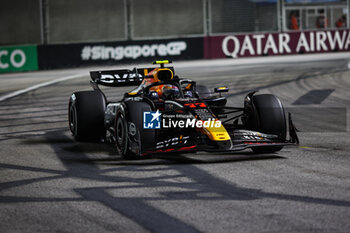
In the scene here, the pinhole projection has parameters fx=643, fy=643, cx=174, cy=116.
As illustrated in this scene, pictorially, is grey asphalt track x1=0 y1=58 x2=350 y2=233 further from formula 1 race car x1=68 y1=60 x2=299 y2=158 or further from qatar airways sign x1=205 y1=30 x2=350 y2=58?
qatar airways sign x1=205 y1=30 x2=350 y2=58

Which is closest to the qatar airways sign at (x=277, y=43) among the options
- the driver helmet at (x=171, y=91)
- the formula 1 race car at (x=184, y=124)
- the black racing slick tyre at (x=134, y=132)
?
the formula 1 race car at (x=184, y=124)

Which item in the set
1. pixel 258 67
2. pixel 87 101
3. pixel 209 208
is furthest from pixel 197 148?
pixel 258 67

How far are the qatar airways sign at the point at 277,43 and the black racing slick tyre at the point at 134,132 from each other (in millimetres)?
22580

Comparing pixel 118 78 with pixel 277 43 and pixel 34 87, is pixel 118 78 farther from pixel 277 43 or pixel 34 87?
pixel 277 43

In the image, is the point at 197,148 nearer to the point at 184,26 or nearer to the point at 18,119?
the point at 18,119

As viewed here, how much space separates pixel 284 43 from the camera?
3091 cm

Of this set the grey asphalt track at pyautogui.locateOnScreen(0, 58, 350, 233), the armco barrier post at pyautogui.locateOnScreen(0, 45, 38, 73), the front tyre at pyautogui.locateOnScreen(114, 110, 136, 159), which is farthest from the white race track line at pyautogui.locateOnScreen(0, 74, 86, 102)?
the front tyre at pyautogui.locateOnScreen(114, 110, 136, 159)

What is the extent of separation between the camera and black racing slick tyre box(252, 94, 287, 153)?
7855 millimetres

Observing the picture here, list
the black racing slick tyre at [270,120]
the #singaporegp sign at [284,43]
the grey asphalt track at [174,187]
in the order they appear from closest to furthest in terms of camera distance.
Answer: the grey asphalt track at [174,187] < the black racing slick tyre at [270,120] < the #singaporegp sign at [284,43]

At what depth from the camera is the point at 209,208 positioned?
5.24 metres

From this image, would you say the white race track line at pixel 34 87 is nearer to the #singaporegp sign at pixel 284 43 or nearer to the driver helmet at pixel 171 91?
the #singaporegp sign at pixel 284 43

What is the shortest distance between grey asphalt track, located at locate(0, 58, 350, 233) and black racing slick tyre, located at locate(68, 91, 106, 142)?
7.2 inches

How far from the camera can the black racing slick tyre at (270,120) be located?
786 cm

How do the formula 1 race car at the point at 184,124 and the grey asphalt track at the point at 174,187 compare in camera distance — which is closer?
the grey asphalt track at the point at 174,187
